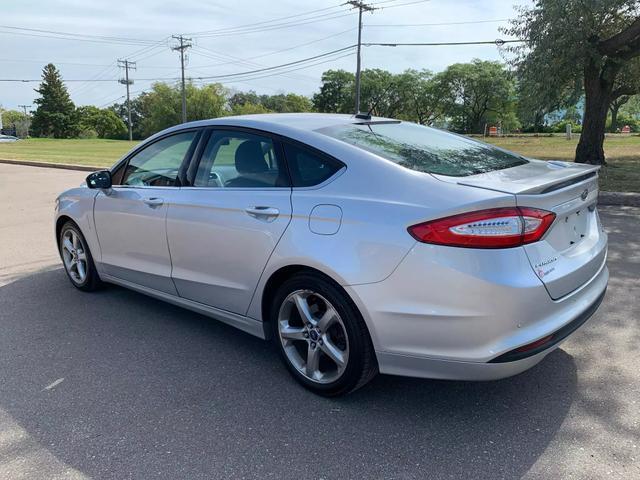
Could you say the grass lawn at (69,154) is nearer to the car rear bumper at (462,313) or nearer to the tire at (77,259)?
the tire at (77,259)

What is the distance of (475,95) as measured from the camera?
82.3 metres

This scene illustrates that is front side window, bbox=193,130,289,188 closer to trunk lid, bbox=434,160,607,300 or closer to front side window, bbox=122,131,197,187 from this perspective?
front side window, bbox=122,131,197,187

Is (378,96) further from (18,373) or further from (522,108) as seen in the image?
(18,373)

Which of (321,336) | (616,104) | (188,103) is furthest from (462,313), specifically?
(188,103)

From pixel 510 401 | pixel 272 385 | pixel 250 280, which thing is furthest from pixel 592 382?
pixel 250 280

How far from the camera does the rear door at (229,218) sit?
10.3 ft

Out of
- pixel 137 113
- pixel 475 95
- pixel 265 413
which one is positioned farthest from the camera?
pixel 137 113

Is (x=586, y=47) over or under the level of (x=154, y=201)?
over

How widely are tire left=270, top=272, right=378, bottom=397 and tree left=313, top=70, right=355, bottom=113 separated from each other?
98.0m

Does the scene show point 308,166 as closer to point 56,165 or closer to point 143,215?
point 143,215

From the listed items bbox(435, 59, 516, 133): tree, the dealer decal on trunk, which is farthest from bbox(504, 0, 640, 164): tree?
bbox(435, 59, 516, 133): tree

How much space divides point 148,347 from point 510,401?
239 cm

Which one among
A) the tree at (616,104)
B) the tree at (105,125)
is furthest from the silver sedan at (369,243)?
the tree at (105,125)

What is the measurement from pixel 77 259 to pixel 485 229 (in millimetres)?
3881
